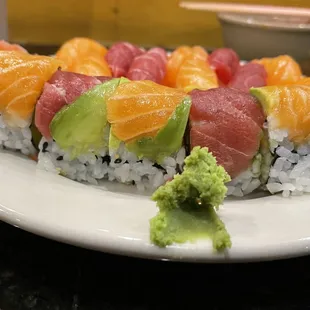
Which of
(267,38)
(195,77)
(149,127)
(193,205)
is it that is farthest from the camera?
(267,38)

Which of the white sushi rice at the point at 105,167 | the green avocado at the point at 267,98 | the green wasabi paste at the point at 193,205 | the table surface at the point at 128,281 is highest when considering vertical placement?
the green avocado at the point at 267,98

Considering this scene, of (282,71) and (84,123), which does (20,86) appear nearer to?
(84,123)

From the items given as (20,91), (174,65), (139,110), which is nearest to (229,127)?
(139,110)

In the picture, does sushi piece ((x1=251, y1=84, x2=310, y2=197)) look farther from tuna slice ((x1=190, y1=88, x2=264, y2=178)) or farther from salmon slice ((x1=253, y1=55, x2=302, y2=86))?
salmon slice ((x1=253, y1=55, x2=302, y2=86))

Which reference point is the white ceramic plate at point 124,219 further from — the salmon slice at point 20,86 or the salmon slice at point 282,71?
the salmon slice at point 282,71

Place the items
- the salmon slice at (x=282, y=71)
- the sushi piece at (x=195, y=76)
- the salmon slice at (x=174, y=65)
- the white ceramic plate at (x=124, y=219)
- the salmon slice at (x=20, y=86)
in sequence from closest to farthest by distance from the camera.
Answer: the white ceramic plate at (x=124, y=219)
the salmon slice at (x=20, y=86)
the sushi piece at (x=195, y=76)
the salmon slice at (x=282, y=71)
the salmon slice at (x=174, y=65)

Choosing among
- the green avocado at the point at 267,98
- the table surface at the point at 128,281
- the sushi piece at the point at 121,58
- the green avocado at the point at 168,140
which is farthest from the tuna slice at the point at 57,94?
the sushi piece at the point at 121,58

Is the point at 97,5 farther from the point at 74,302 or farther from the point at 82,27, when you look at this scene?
the point at 74,302
